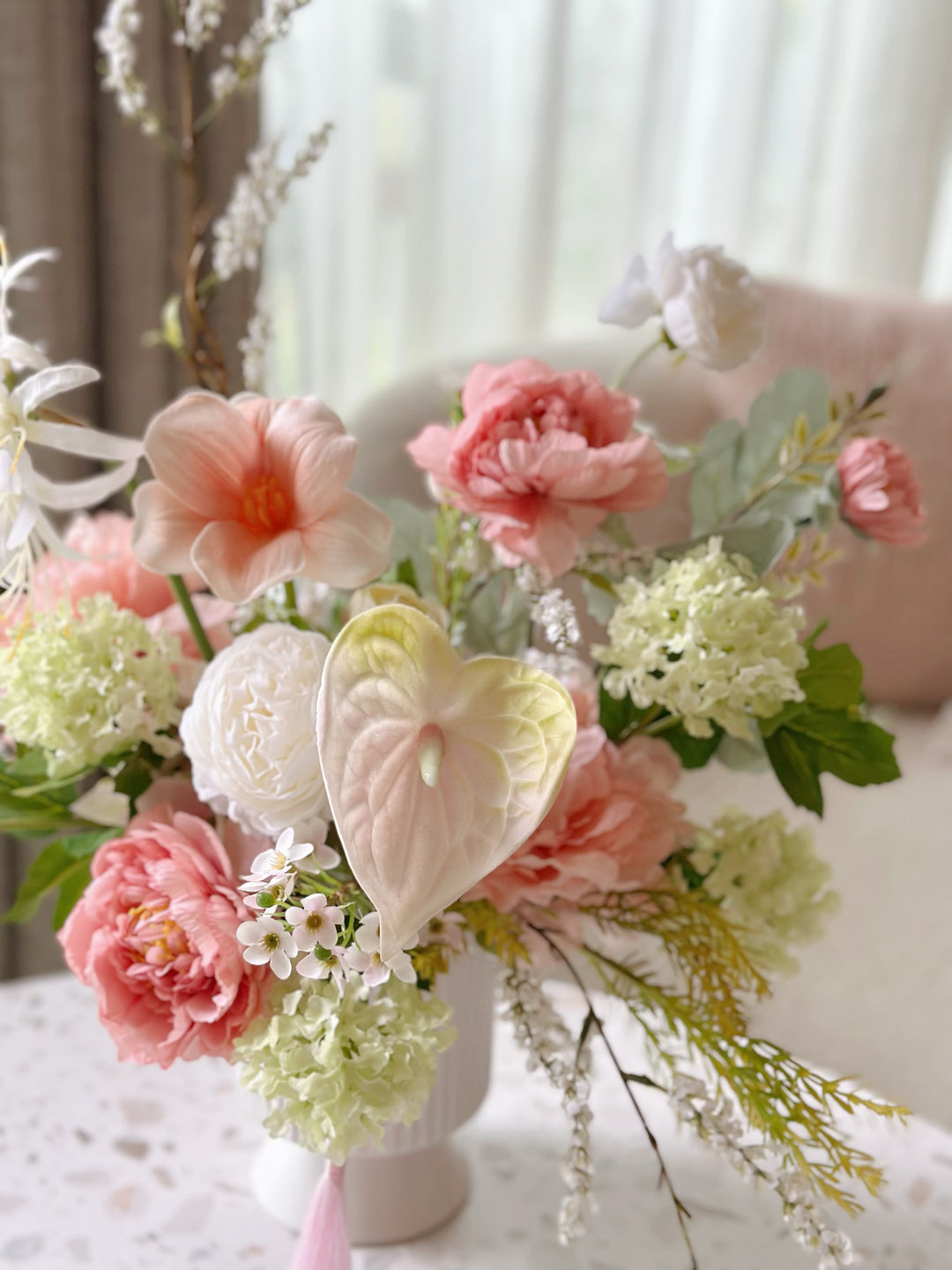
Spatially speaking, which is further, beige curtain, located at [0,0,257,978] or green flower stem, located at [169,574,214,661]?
beige curtain, located at [0,0,257,978]

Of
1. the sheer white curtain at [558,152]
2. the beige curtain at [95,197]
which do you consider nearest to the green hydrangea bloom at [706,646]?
the beige curtain at [95,197]

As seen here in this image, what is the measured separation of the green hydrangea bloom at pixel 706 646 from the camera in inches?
18.8

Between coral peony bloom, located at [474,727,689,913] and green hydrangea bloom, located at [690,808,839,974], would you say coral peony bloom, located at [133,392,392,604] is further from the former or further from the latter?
green hydrangea bloom, located at [690,808,839,974]

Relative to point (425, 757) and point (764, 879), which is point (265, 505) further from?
point (764, 879)

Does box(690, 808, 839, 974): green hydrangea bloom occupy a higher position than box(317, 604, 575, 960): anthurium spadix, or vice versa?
box(317, 604, 575, 960): anthurium spadix

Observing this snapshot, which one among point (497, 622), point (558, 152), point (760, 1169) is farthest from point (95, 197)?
point (760, 1169)

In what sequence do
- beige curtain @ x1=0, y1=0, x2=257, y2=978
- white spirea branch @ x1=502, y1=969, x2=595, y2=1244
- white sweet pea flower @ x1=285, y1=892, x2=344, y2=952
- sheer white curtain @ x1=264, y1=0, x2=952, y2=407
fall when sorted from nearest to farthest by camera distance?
white sweet pea flower @ x1=285, y1=892, x2=344, y2=952
white spirea branch @ x1=502, y1=969, x2=595, y2=1244
beige curtain @ x1=0, y1=0, x2=257, y2=978
sheer white curtain @ x1=264, y1=0, x2=952, y2=407

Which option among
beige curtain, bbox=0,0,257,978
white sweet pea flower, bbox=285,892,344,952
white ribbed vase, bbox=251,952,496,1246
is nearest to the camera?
white sweet pea flower, bbox=285,892,344,952

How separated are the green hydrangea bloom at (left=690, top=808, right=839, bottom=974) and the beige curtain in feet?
2.86

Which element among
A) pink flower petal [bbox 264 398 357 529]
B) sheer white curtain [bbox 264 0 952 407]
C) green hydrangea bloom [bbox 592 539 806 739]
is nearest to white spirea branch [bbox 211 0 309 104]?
pink flower petal [bbox 264 398 357 529]

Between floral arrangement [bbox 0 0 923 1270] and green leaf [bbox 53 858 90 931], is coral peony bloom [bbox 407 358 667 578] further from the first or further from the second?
green leaf [bbox 53 858 90 931]

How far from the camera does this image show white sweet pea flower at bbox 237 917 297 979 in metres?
0.39

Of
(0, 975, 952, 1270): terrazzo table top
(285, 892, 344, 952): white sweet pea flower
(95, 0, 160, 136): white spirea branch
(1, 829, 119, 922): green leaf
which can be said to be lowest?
(0, 975, 952, 1270): terrazzo table top

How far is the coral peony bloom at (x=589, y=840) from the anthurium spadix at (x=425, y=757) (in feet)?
0.25
